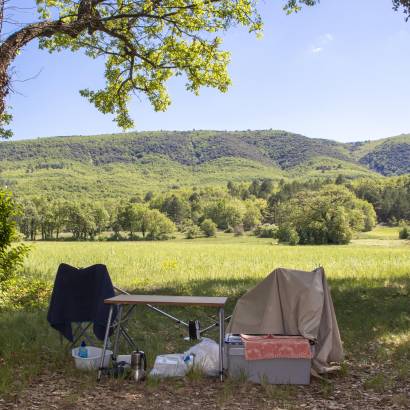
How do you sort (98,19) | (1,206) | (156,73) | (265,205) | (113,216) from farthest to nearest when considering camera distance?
(265,205), (113,216), (156,73), (98,19), (1,206)

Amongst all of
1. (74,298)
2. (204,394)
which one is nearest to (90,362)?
(74,298)

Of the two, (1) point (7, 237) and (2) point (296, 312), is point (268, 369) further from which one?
(1) point (7, 237)

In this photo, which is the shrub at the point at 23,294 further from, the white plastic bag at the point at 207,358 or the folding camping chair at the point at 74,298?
the white plastic bag at the point at 207,358

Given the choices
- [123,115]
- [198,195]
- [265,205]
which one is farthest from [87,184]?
[123,115]

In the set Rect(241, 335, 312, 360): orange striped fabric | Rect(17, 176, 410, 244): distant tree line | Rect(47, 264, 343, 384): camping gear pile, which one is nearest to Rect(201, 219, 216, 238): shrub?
Rect(17, 176, 410, 244): distant tree line

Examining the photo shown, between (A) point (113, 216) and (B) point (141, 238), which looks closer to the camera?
(B) point (141, 238)

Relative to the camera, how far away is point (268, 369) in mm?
5820

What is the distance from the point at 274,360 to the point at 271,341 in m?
0.23

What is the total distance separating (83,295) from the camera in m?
6.82

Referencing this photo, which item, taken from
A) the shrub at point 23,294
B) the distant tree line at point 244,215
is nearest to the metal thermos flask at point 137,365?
the shrub at point 23,294

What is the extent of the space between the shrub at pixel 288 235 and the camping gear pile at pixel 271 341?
61.2m

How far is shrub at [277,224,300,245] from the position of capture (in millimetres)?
66562

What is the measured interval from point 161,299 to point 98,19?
6420 millimetres

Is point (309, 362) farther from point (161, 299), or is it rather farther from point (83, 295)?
point (83, 295)
